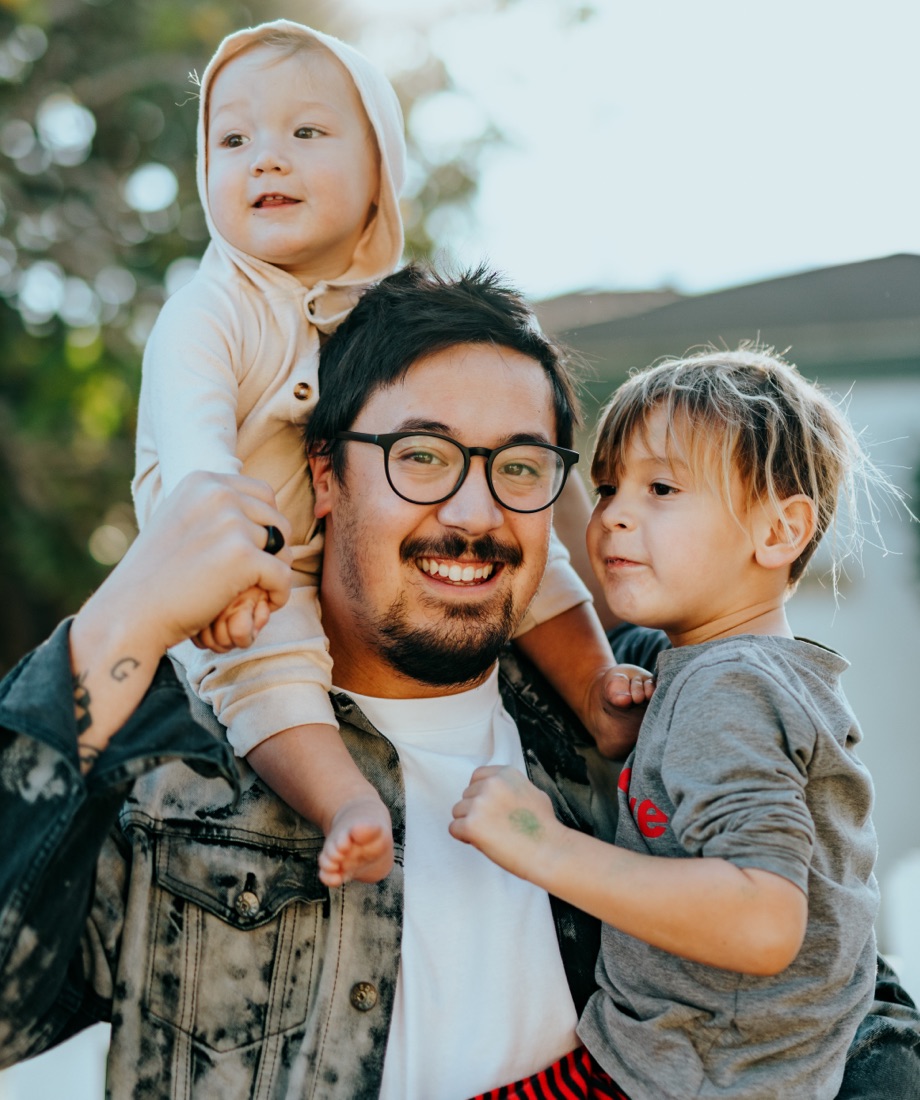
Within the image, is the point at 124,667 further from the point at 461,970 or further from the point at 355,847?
the point at 461,970

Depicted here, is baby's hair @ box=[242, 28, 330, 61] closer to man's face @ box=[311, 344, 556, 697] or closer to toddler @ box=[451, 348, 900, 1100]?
man's face @ box=[311, 344, 556, 697]

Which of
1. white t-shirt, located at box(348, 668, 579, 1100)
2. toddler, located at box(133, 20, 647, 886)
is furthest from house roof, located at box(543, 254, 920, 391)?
white t-shirt, located at box(348, 668, 579, 1100)

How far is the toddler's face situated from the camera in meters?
2.00

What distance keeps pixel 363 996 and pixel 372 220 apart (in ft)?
5.05

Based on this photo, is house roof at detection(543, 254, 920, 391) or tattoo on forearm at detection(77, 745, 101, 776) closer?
tattoo on forearm at detection(77, 745, 101, 776)

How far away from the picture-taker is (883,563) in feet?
26.4

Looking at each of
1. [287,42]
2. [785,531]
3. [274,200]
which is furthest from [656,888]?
[287,42]

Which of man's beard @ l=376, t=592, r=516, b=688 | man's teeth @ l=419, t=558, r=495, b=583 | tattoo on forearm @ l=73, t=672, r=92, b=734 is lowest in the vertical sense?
tattoo on forearm @ l=73, t=672, r=92, b=734

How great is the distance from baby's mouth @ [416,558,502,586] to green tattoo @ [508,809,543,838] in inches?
20.6

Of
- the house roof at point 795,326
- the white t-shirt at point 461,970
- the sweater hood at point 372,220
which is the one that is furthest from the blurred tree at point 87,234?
the white t-shirt at point 461,970

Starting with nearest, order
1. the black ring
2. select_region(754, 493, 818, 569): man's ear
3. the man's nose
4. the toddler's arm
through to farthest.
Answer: the toddler's arm → the black ring → select_region(754, 493, 818, 569): man's ear → the man's nose

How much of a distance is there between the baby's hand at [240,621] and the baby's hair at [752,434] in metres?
0.72

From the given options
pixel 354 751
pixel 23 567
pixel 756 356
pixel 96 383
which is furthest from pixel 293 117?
pixel 23 567

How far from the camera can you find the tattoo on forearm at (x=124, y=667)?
5.64 ft
